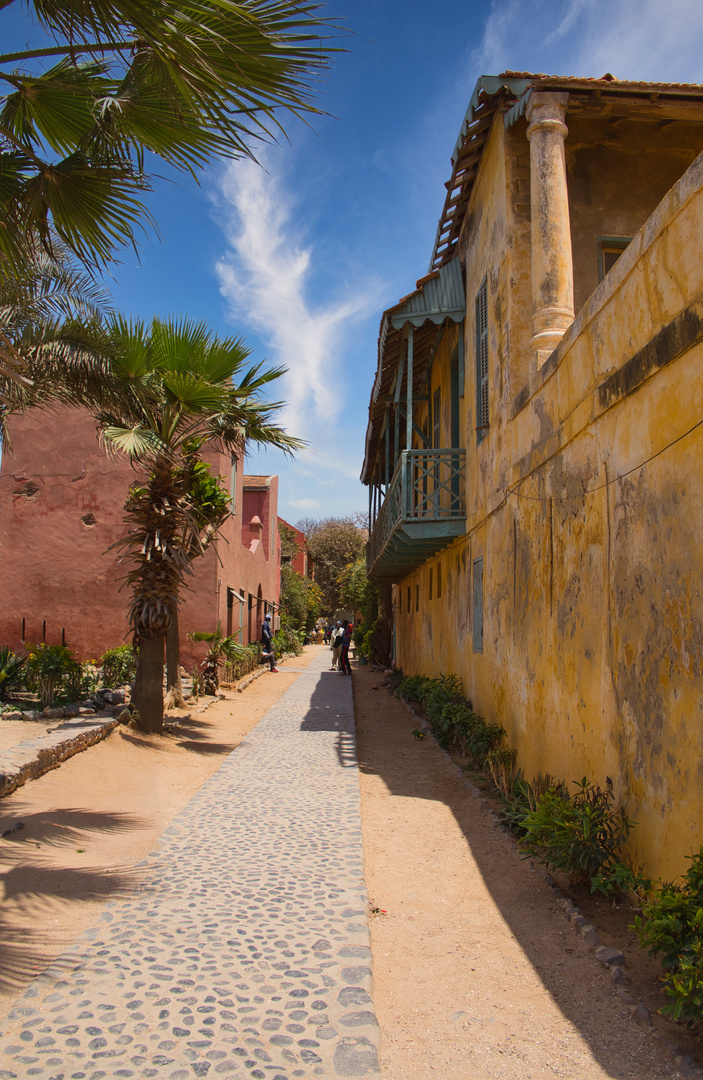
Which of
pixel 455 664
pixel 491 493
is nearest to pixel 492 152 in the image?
pixel 491 493

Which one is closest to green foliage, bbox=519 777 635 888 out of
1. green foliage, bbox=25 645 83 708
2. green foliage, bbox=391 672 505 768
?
green foliage, bbox=391 672 505 768

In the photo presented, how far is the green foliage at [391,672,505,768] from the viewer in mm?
8078

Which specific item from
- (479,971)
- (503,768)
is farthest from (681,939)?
(503,768)

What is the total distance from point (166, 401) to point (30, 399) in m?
1.71

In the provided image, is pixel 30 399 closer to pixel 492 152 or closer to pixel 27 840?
pixel 27 840

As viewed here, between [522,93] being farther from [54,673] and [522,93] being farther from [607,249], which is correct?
[54,673]

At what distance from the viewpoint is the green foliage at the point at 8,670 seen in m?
10.9

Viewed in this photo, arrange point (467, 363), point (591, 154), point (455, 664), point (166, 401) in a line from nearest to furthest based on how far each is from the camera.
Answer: point (591, 154) → point (166, 401) → point (467, 363) → point (455, 664)

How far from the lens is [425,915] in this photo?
15.1ft

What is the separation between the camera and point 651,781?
3.99 meters

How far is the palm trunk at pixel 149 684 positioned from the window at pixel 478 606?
421 centimetres

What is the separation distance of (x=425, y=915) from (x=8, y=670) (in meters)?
8.81

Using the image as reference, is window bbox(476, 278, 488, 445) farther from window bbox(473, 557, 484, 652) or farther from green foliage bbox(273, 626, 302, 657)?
green foliage bbox(273, 626, 302, 657)

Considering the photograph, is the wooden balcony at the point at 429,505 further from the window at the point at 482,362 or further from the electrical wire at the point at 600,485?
the electrical wire at the point at 600,485
